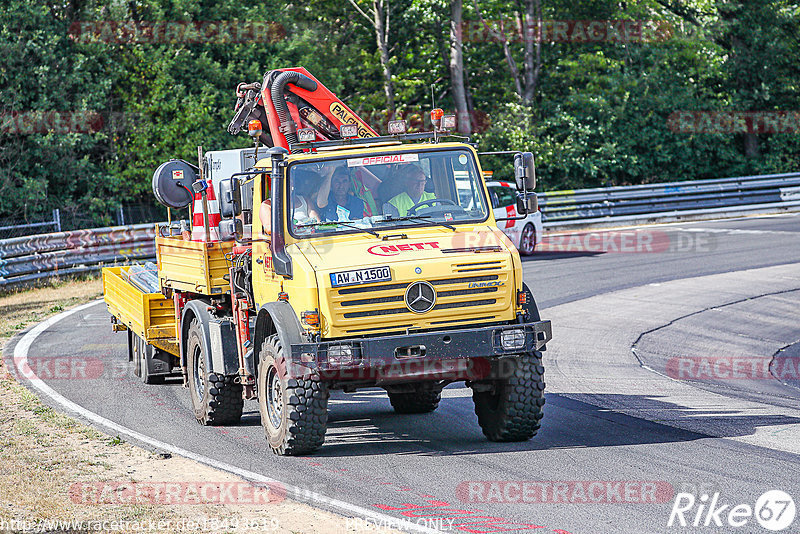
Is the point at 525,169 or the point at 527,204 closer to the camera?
the point at 525,169

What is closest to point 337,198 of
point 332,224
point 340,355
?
point 332,224

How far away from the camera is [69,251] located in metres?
22.8

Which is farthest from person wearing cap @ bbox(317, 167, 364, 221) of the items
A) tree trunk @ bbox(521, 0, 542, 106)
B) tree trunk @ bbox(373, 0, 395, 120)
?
tree trunk @ bbox(521, 0, 542, 106)

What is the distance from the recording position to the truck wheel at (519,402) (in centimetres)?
902

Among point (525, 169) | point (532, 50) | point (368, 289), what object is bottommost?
point (368, 289)

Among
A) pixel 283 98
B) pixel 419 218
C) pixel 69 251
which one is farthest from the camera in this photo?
pixel 69 251

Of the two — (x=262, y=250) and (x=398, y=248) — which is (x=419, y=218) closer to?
(x=398, y=248)

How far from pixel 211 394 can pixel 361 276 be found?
2.84m

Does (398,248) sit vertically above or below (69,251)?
above

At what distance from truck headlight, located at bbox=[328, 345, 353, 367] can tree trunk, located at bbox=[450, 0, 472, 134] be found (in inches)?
980

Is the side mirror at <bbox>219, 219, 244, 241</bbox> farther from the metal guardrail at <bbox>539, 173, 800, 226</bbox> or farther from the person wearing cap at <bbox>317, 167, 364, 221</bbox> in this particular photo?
the metal guardrail at <bbox>539, 173, 800, 226</bbox>

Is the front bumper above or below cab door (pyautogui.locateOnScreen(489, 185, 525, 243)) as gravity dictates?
below

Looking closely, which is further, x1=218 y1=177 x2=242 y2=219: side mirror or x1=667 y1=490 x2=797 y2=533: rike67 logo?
x1=218 y1=177 x2=242 y2=219: side mirror

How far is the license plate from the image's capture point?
839cm
